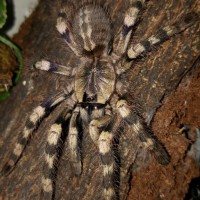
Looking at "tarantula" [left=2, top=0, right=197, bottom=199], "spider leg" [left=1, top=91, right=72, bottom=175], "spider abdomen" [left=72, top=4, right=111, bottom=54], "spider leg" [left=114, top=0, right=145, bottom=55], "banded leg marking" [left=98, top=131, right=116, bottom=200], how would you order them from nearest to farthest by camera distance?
"banded leg marking" [left=98, top=131, right=116, bottom=200] → "tarantula" [left=2, top=0, right=197, bottom=199] → "spider leg" [left=114, top=0, right=145, bottom=55] → "spider abdomen" [left=72, top=4, right=111, bottom=54] → "spider leg" [left=1, top=91, right=72, bottom=175]

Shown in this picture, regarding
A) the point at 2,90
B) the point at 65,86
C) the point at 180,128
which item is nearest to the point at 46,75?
the point at 65,86

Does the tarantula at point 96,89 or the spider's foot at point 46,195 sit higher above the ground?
the tarantula at point 96,89

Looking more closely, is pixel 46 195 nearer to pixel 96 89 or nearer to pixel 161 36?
pixel 96 89

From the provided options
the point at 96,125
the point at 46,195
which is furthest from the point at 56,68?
the point at 46,195

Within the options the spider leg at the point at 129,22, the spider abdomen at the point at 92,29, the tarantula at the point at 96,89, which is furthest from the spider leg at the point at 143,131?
the spider abdomen at the point at 92,29

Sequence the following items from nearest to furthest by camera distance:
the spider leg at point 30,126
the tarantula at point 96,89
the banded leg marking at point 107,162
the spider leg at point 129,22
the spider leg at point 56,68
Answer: the banded leg marking at point 107,162 < the tarantula at point 96,89 < the spider leg at point 129,22 < the spider leg at point 30,126 < the spider leg at point 56,68

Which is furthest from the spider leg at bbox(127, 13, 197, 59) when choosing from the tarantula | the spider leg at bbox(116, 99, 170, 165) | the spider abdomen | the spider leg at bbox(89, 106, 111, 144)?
the spider leg at bbox(89, 106, 111, 144)

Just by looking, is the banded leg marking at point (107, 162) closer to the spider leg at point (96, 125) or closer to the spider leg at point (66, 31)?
the spider leg at point (96, 125)

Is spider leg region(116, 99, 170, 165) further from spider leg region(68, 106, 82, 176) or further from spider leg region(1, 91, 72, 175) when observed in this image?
spider leg region(1, 91, 72, 175)
